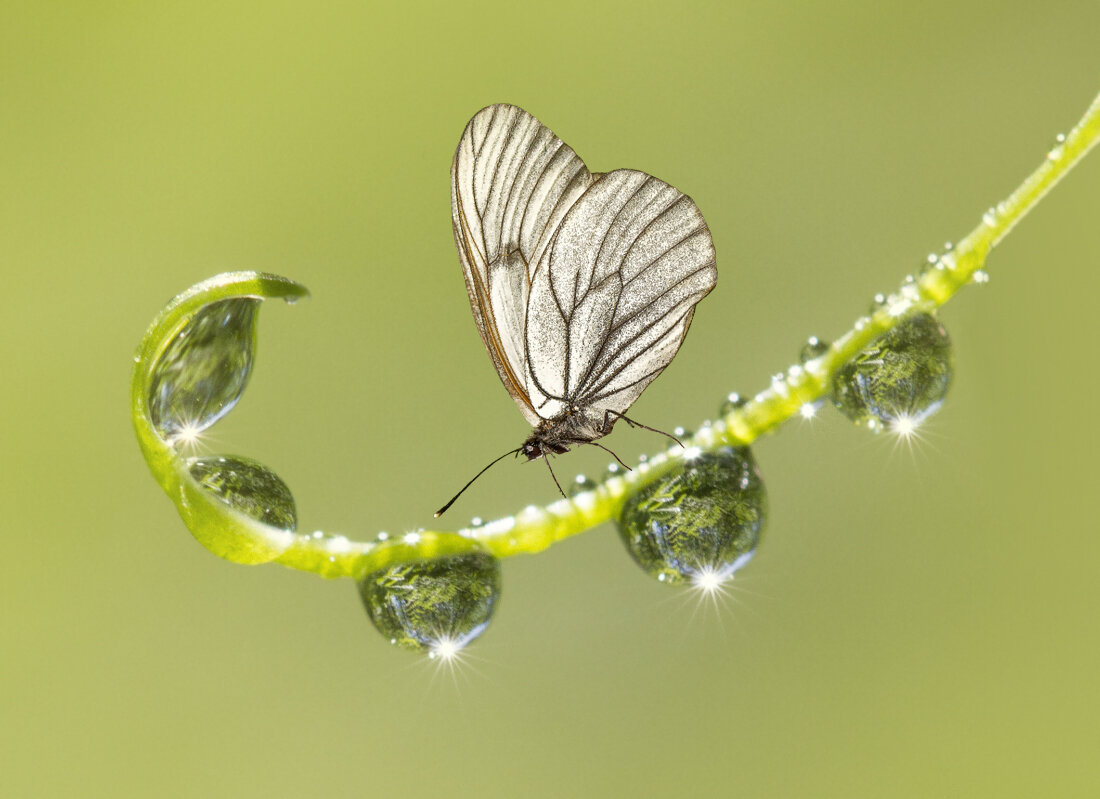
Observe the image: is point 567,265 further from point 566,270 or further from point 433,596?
point 433,596

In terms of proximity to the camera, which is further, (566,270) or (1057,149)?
(566,270)

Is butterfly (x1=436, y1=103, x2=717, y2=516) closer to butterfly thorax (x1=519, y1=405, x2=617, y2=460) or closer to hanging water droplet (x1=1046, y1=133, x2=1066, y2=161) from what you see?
butterfly thorax (x1=519, y1=405, x2=617, y2=460)

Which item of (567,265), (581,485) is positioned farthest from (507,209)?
(581,485)

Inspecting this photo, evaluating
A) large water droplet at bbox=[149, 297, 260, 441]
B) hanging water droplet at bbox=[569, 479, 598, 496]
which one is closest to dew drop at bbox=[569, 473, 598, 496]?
hanging water droplet at bbox=[569, 479, 598, 496]

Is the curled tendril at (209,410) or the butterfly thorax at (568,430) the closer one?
the curled tendril at (209,410)

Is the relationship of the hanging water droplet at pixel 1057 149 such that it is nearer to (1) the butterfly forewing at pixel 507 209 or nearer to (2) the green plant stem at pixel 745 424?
(2) the green plant stem at pixel 745 424

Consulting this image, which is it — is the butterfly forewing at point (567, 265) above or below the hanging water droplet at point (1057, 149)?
above

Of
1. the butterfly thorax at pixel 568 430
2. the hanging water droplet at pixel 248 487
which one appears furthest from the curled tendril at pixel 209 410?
the butterfly thorax at pixel 568 430
